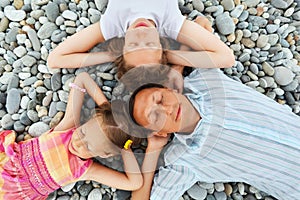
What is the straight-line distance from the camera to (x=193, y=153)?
1.36 metres

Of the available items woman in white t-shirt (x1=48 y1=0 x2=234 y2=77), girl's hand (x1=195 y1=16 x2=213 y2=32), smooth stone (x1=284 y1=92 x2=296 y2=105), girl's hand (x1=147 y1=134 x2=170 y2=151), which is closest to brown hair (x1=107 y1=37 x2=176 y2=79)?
woman in white t-shirt (x1=48 y1=0 x2=234 y2=77)

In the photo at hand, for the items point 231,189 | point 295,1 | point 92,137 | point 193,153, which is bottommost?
point 231,189

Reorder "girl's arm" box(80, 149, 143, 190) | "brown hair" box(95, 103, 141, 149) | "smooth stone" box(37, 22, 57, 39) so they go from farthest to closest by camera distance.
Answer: "smooth stone" box(37, 22, 57, 39)
"girl's arm" box(80, 149, 143, 190)
"brown hair" box(95, 103, 141, 149)

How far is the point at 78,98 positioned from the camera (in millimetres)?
1398

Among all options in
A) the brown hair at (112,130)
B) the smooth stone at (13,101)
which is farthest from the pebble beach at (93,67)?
the brown hair at (112,130)

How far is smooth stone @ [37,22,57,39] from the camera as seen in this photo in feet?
4.85

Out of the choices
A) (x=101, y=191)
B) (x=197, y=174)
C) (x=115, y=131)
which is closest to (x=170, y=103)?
(x=115, y=131)

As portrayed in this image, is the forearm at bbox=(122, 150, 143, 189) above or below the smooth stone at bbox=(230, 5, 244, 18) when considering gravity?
below

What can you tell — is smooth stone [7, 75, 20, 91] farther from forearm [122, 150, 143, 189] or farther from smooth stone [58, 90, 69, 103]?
forearm [122, 150, 143, 189]

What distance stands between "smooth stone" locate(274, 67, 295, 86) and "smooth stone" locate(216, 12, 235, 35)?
8.2 inches

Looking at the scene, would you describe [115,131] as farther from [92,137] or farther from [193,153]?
[193,153]

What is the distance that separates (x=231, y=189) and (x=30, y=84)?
74cm

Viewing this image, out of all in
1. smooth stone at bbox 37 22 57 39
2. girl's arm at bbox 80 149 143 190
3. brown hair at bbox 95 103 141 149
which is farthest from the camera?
smooth stone at bbox 37 22 57 39

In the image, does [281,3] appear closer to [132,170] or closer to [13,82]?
[132,170]
